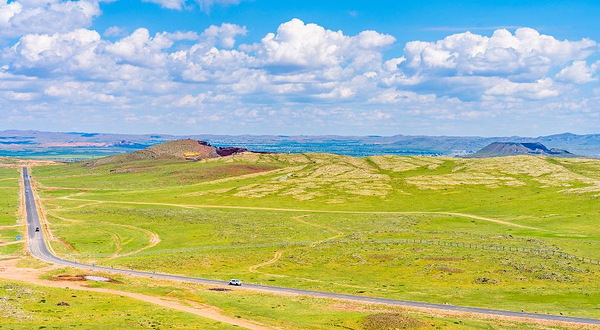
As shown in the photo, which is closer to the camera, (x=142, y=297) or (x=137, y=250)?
(x=142, y=297)

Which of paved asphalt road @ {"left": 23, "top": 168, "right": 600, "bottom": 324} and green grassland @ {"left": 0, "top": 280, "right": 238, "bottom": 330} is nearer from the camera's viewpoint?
green grassland @ {"left": 0, "top": 280, "right": 238, "bottom": 330}

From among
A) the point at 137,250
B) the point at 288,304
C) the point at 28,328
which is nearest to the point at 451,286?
the point at 288,304

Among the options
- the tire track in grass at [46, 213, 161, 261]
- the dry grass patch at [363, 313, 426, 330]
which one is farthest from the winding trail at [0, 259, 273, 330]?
the tire track in grass at [46, 213, 161, 261]

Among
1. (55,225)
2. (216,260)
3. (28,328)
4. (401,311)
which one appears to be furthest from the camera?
(55,225)

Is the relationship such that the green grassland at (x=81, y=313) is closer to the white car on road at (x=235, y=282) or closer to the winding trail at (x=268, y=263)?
the white car on road at (x=235, y=282)

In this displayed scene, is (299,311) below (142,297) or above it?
above

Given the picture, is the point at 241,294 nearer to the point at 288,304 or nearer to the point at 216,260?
the point at 288,304

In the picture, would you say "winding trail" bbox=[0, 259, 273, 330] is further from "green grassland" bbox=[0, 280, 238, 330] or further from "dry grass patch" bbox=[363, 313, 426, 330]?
"dry grass patch" bbox=[363, 313, 426, 330]

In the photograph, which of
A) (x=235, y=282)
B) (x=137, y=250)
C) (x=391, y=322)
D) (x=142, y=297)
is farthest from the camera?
(x=137, y=250)

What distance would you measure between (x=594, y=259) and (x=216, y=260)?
7931 centimetres

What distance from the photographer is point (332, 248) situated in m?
126

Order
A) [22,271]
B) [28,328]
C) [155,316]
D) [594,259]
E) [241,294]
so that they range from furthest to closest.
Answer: [594,259], [22,271], [241,294], [155,316], [28,328]

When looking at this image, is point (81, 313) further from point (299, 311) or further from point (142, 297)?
point (299, 311)

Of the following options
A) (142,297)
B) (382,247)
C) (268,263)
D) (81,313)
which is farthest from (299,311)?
(382,247)
